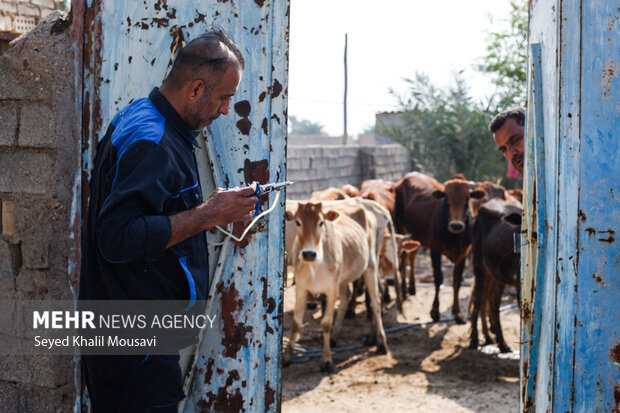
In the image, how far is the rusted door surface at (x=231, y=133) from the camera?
10.3 ft

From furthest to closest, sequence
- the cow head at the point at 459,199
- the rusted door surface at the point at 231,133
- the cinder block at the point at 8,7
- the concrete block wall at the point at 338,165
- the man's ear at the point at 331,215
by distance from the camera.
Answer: the concrete block wall at the point at 338,165 → the cow head at the point at 459,199 → the man's ear at the point at 331,215 → the cinder block at the point at 8,7 → the rusted door surface at the point at 231,133

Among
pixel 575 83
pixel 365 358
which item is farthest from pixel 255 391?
pixel 365 358

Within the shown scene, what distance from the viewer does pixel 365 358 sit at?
6.95m

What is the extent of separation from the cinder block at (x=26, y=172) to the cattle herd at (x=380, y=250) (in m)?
3.30

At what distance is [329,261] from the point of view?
673 centimetres

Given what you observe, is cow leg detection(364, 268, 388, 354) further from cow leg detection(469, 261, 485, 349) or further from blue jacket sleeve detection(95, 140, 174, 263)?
blue jacket sleeve detection(95, 140, 174, 263)

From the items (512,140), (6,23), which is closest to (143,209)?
(512,140)

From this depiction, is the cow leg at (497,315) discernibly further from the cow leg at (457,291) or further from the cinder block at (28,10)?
the cinder block at (28,10)

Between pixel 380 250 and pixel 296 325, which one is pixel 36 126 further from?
pixel 380 250

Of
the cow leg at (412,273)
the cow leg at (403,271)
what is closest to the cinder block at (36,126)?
the cow leg at (403,271)

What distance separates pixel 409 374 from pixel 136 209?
4.82 m

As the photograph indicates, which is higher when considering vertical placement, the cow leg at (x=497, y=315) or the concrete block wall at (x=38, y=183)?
the concrete block wall at (x=38, y=183)

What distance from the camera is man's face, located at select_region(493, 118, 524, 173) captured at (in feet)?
14.3

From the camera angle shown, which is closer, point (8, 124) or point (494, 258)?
point (8, 124)
